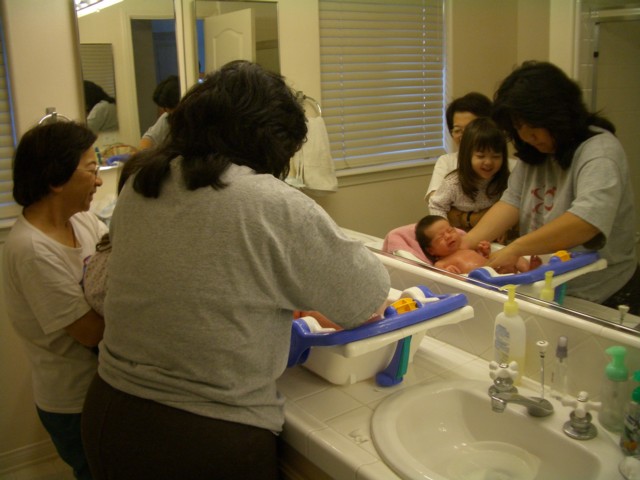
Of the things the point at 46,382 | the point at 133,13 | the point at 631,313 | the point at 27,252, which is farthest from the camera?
the point at 133,13

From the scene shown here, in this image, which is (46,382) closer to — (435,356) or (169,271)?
(169,271)

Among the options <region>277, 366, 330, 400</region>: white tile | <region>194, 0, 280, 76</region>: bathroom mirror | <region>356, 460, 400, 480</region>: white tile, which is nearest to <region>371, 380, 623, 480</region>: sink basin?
<region>356, 460, 400, 480</region>: white tile

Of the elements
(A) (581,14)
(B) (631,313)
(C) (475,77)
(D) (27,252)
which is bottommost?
(B) (631,313)

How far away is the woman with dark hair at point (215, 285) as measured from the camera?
996mm

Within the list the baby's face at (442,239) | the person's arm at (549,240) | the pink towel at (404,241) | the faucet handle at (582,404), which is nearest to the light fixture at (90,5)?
the pink towel at (404,241)

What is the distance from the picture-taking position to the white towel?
206 cm

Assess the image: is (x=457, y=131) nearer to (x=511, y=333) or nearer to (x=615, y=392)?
(x=511, y=333)

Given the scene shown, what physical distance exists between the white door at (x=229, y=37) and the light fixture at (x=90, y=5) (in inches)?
14.9

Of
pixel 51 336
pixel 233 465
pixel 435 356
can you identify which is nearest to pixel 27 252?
pixel 51 336

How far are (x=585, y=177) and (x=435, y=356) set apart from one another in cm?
55

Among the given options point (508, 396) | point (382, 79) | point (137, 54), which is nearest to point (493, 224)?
point (508, 396)

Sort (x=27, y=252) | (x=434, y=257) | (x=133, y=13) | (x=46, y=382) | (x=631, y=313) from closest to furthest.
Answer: (x=631, y=313), (x=27, y=252), (x=46, y=382), (x=434, y=257), (x=133, y=13)

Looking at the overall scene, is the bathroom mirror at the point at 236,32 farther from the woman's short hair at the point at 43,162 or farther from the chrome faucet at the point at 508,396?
the chrome faucet at the point at 508,396

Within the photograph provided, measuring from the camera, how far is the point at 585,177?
1.36 m
